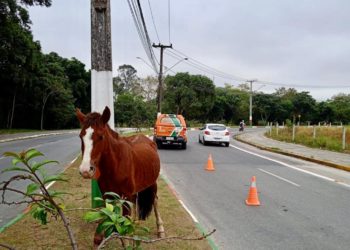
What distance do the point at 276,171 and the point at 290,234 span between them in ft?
26.8

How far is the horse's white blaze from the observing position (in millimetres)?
3471

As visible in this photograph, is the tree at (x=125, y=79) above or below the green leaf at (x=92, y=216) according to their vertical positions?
above

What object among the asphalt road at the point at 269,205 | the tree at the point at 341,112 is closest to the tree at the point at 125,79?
the tree at the point at 341,112

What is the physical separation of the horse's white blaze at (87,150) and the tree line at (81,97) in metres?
27.9

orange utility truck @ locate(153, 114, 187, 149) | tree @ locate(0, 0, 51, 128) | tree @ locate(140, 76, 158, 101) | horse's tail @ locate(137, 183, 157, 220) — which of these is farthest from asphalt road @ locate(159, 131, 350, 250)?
tree @ locate(140, 76, 158, 101)

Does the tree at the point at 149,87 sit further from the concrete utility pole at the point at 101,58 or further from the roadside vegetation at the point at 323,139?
the concrete utility pole at the point at 101,58

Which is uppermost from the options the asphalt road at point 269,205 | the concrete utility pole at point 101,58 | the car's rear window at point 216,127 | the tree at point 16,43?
the tree at point 16,43

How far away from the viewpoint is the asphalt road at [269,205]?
6.11m

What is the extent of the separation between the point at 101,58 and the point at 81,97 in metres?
57.6

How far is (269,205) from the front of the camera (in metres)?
8.54

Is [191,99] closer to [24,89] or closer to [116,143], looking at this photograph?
[24,89]

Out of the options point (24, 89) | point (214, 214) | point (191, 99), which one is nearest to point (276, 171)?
point (214, 214)

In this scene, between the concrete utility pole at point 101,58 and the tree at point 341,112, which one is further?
the tree at point 341,112

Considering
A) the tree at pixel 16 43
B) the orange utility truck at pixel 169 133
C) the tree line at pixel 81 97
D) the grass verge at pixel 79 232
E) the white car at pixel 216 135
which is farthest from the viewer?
the tree line at pixel 81 97
